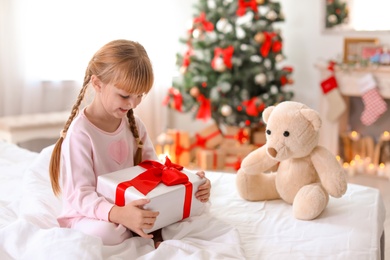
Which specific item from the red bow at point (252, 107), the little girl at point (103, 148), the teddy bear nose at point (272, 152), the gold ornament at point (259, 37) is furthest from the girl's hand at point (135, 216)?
the gold ornament at point (259, 37)

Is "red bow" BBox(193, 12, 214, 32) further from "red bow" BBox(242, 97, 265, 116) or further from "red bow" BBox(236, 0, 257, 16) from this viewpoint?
"red bow" BBox(242, 97, 265, 116)

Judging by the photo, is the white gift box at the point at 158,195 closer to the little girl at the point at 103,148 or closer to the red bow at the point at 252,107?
the little girl at the point at 103,148

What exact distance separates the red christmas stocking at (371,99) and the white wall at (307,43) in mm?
349

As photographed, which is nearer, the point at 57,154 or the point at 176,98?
the point at 57,154

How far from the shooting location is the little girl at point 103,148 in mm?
1494

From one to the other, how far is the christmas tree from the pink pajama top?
6.84 ft

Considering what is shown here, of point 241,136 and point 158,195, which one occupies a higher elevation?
point 158,195

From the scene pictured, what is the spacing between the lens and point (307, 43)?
416cm

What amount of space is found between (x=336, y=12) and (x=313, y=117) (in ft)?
8.03

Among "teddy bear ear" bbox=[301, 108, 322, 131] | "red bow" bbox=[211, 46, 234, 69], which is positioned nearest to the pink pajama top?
"teddy bear ear" bbox=[301, 108, 322, 131]

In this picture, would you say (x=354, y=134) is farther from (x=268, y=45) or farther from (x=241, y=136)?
(x=268, y=45)

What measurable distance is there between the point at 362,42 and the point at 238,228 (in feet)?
8.57

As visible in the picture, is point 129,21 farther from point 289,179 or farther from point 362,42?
point 289,179

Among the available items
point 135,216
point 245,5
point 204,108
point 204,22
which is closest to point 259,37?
point 245,5
